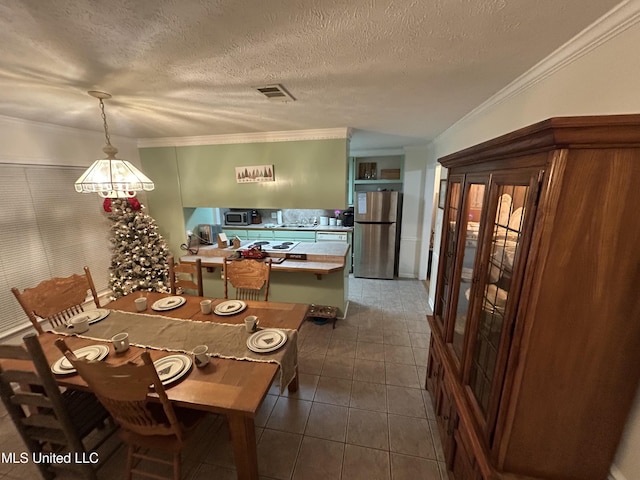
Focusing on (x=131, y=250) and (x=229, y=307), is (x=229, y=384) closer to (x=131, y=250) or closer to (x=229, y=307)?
(x=229, y=307)

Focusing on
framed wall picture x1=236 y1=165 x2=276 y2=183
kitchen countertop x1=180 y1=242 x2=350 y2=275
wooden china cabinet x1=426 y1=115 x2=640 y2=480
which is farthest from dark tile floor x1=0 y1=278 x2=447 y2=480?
framed wall picture x1=236 y1=165 x2=276 y2=183

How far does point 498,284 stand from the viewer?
3.57 feet

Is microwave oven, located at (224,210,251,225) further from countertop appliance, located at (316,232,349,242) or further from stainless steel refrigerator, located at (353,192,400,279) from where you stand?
stainless steel refrigerator, located at (353,192,400,279)

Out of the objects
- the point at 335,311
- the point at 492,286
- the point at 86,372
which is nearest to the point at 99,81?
the point at 86,372

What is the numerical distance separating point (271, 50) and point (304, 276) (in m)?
2.49

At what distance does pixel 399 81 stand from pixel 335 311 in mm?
2543

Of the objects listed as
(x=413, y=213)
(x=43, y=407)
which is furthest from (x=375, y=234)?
(x=43, y=407)

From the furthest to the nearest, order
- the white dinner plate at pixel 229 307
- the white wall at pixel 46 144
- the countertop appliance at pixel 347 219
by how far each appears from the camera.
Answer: the countertop appliance at pixel 347 219 → the white wall at pixel 46 144 → the white dinner plate at pixel 229 307

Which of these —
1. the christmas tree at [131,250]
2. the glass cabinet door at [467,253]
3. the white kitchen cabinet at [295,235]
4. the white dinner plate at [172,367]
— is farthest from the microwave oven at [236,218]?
the glass cabinet door at [467,253]

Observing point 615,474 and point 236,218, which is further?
point 236,218

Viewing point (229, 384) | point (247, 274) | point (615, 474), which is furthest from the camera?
point (247, 274)

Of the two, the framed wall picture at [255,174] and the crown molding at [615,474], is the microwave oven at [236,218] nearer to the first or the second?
the framed wall picture at [255,174]

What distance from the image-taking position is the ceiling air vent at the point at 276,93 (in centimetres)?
161

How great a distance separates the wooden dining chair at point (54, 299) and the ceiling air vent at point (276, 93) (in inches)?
79.7
